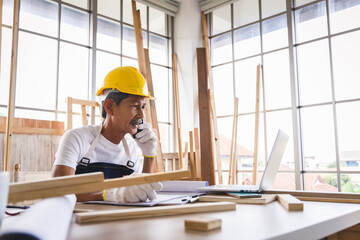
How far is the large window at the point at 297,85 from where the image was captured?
17.2 ft

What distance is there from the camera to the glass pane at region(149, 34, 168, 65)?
279 inches

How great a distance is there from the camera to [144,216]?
34.9 inches

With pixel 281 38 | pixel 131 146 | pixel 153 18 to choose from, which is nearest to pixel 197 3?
pixel 153 18

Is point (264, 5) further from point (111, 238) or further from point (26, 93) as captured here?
point (111, 238)

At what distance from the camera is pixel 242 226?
29.4 inches

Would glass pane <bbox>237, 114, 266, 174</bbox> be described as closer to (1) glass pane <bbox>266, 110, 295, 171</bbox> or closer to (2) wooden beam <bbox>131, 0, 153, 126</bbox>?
(1) glass pane <bbox>266, 110, 295, 171</bbox>

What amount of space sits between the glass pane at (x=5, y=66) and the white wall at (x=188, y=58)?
340cm

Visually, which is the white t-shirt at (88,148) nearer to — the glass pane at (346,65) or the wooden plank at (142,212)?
the wooden plank at (142,212)

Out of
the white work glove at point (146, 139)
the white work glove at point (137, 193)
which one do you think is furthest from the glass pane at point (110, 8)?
the white work glove at point (137, 193)

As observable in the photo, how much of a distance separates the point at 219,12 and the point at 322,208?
21.5 ft

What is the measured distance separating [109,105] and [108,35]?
4.50m

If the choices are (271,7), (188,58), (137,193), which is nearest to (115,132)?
(137,193)

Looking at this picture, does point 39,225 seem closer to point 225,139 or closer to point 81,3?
point 81,3

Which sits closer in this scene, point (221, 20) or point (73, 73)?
point (73, 73)
